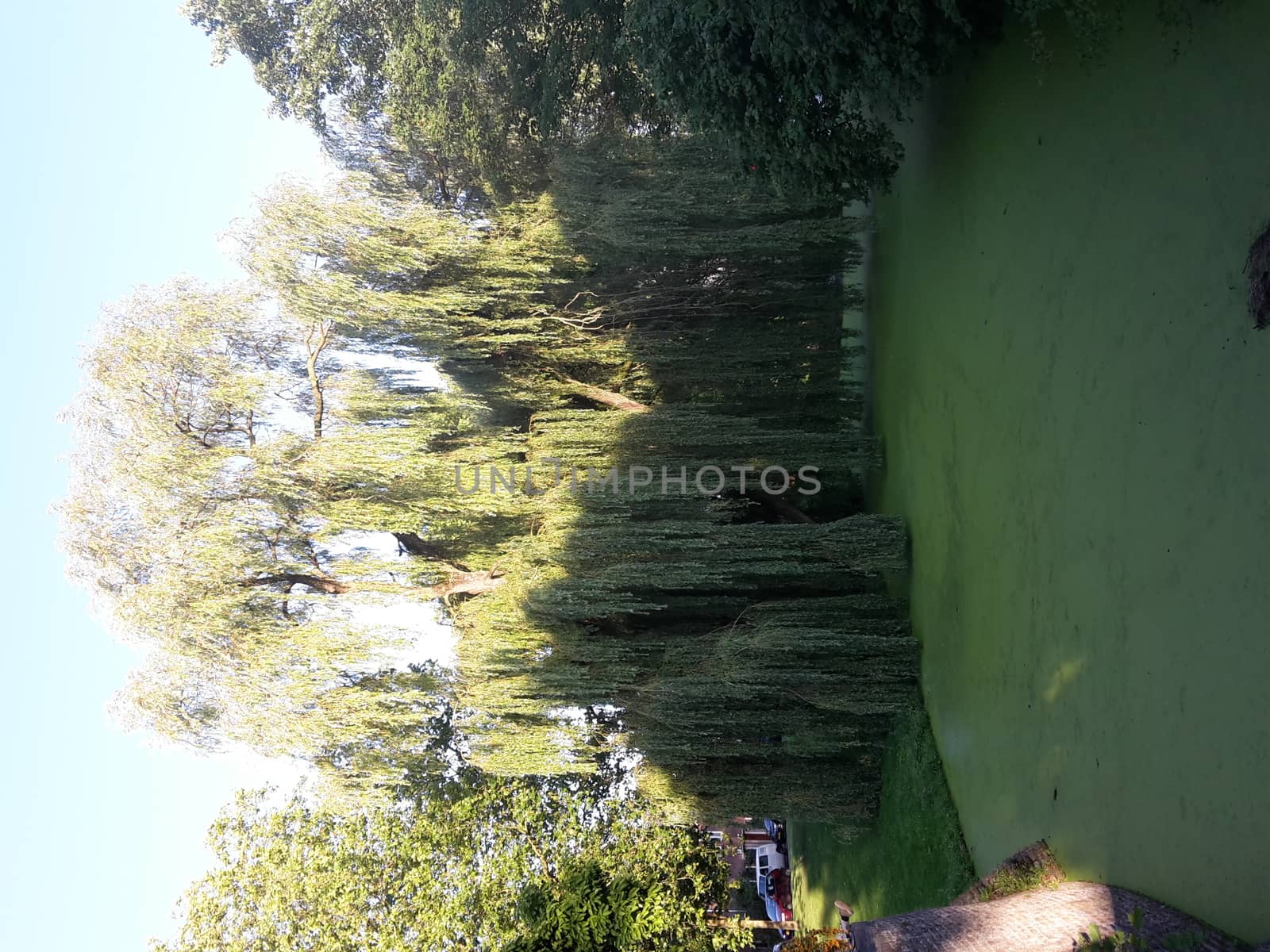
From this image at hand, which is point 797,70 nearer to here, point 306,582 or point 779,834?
point 306,582

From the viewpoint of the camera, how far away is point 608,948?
40.8 feet

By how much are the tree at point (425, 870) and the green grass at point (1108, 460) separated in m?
6.17

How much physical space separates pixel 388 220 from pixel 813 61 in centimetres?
613

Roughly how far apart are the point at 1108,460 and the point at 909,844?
6.74 metres

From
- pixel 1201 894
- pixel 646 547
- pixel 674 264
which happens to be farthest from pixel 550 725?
pixel 1201 894

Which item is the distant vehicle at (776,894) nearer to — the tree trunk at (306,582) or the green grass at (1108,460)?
the green grass at (1108,460)

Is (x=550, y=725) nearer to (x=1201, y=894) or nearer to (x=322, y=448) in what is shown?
(x=322, y=448)

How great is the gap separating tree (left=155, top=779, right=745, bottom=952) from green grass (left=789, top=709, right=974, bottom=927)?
2.56m

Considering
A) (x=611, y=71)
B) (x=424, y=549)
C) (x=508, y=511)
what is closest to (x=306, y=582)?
(x=424, y=549)

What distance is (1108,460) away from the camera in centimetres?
680

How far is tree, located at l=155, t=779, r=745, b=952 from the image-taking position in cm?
1441

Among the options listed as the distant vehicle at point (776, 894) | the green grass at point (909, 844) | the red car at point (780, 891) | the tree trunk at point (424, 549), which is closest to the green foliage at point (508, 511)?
the tree trunk at point (424, 549)

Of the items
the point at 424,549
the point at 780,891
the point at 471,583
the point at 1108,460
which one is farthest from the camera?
the point at 780,891

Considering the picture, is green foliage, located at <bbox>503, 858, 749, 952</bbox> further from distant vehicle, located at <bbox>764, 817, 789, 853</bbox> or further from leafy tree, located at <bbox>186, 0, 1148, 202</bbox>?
distant vehicle, located at <bbox>764, 817, 789, 853</bbox>
